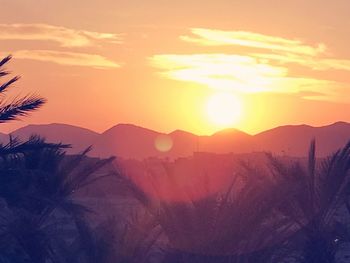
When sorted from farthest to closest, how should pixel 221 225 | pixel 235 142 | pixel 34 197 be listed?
1. pixel 235 142
2. pixel 221 225
3. pixel 34 197

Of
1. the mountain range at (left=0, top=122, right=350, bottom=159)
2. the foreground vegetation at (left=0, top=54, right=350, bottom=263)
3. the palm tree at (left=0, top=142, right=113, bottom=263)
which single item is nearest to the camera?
the palm tree at (left=0, top=142, right=113, bottom=263)

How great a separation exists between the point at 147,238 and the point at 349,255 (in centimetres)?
1573

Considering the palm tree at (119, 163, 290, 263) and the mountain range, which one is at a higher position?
the mountain range

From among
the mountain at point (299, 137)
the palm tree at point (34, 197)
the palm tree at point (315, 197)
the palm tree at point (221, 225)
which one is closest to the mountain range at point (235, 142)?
the mountain at point (299, 137)

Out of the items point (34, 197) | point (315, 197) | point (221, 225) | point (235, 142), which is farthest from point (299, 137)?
point (34, 197)

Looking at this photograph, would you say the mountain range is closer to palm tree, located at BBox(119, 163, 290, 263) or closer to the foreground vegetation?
the foreground vegetation

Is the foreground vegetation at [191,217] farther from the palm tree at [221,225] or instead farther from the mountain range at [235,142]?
the mountain range at [235,142]

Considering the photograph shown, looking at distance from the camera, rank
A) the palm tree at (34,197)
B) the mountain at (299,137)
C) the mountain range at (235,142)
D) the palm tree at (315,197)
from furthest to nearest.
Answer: the mountain range at (235,142) < the mountain at (299,137) < the palm tree at (315,197) < the palm tree at (34,197)

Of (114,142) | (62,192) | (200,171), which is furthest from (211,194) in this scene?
(114,142)

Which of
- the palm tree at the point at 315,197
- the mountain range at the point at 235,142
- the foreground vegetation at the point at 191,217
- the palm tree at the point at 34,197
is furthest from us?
the mountain range at the point at 235,142

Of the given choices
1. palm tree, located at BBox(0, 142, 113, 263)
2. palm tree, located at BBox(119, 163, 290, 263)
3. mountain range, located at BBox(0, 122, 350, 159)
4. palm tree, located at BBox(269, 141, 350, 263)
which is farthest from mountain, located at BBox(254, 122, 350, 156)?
palm tree, located at BBox(119, 163, 290, 263)

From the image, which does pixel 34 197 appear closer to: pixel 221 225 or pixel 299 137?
pixel 221 225

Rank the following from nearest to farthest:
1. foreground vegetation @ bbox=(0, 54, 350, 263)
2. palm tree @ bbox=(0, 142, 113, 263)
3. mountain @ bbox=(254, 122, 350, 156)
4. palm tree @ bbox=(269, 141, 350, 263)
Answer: palm tree @ bbox=(0, 142, 113, 263) < foreground vegetation @ bbox=(0, 54, 350, 263) < palm tree @ bbox=(269, 141, 350, 263) < mountain @ bbox=(254, 122, 350, 156)

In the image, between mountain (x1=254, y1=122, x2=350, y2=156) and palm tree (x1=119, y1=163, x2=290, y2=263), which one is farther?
mountain (x1=254, y1=122, x2=350, y2=156)
